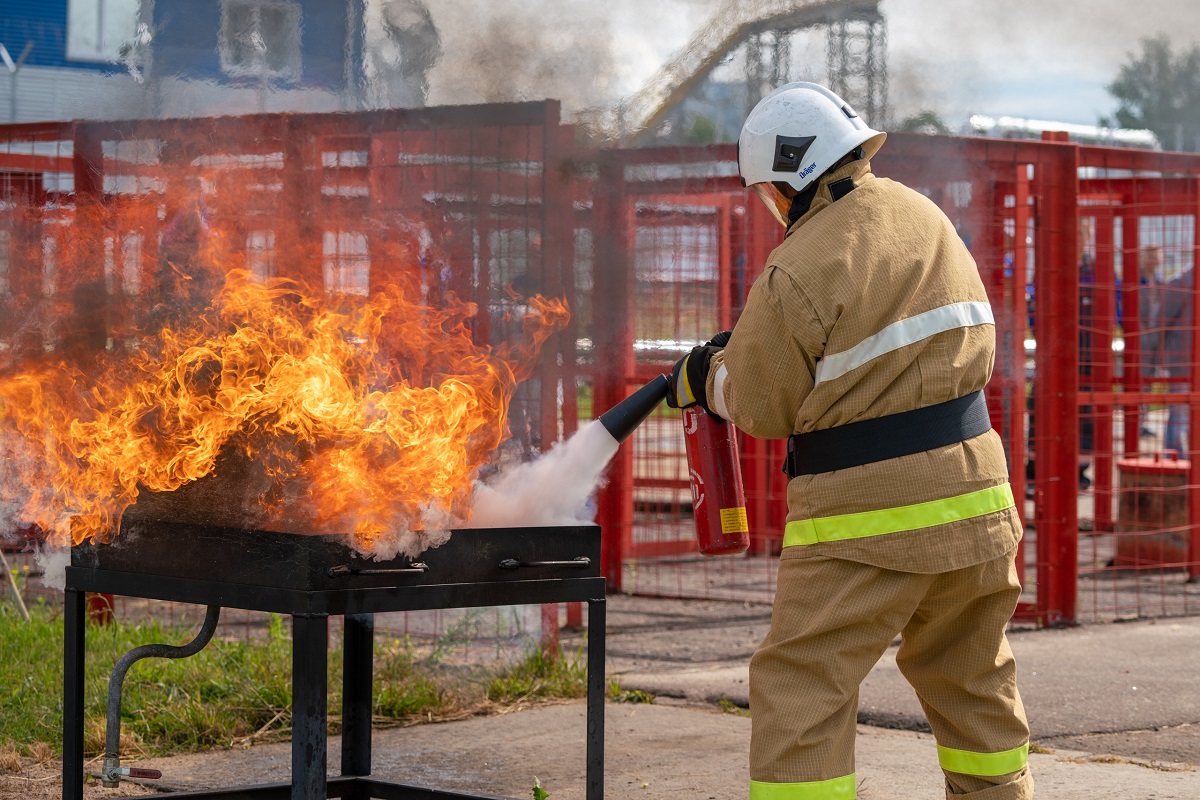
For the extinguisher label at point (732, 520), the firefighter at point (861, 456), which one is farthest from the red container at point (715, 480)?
the firefighter at point (861, 456)

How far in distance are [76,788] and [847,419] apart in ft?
7.29

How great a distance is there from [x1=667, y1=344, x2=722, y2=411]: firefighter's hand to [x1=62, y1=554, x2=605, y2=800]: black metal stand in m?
0.53

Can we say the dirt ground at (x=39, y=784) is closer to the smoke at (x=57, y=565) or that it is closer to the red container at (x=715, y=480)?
the smoke at (x=57, y=565)

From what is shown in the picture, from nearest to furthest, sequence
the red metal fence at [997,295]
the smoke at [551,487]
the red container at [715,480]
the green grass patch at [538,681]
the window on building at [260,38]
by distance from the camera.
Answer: the smoke at [551,487] < the red container at [715,480] < the window on building at [260,38] < the green grass patch at [538,681] < the red metal fence at [997,295]

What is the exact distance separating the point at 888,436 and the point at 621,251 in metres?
3.89

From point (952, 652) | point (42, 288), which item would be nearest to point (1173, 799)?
point (952, 652)

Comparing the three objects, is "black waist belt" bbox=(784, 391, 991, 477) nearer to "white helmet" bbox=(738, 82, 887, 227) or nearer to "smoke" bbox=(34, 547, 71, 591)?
"white helmet" bbox=(738, 82, 887, 227)

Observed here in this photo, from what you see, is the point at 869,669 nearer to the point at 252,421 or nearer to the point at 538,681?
the point at 252,421

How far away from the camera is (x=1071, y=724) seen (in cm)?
507

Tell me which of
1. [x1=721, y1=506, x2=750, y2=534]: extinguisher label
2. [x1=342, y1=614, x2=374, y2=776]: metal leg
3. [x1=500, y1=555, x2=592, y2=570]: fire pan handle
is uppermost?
[x1=721, y1=506, x2=750, y2=534]: extinguisher label

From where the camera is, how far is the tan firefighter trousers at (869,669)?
293 centimetres

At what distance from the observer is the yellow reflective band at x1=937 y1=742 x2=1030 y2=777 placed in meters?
3.20

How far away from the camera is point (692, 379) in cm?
342

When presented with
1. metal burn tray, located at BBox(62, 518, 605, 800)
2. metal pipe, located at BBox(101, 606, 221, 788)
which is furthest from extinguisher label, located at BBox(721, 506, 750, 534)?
metal pipe, located at BBox(101, 606, 221, 788)
